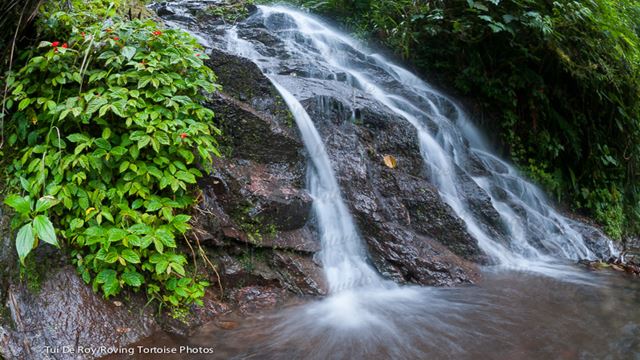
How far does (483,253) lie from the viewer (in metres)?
4.75

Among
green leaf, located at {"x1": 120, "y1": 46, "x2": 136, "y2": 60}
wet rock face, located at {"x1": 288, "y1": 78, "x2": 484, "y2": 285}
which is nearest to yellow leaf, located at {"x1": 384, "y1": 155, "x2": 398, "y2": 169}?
wet rock face, located at {"x1": 288, "y1": 78, "x2": 484, "y2": 285}

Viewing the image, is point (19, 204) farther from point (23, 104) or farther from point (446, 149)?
point (446, 149)

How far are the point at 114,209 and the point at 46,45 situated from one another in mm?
1303

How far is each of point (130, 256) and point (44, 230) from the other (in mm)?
502

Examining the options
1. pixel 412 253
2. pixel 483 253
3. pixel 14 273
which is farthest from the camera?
pixel 483 253

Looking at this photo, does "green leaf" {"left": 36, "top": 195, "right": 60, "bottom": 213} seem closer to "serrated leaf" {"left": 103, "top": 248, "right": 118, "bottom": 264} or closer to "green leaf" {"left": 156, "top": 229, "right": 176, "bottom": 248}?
"serrated leaf" {"left": 103, "top": 248, "right": 118, "bottom": 264}

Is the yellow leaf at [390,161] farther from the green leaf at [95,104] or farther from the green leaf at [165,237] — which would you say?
the green leaf at [95,104]

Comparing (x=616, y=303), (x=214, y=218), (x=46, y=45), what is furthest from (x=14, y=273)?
(x=616, y=303)

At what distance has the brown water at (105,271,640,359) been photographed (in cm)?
283

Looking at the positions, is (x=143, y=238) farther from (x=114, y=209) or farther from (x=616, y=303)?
(x=616, y=303)

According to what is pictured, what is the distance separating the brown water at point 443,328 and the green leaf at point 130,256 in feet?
1.72

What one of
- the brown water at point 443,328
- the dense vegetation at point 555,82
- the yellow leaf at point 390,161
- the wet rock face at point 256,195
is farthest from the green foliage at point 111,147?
the dense vegetation at point 555,82

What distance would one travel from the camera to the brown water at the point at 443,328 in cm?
283

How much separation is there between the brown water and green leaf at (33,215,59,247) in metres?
0.84
